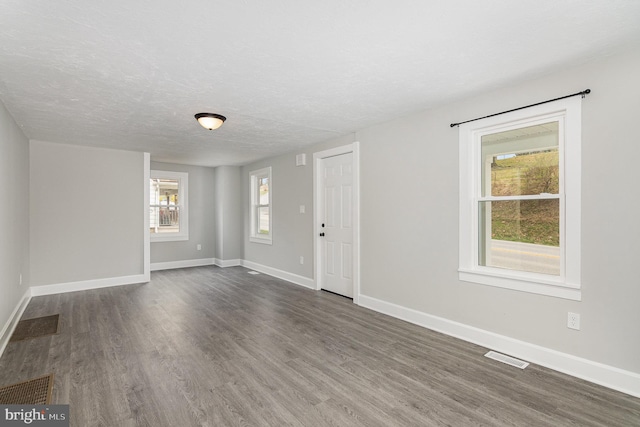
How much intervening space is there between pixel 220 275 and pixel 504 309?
5.12m

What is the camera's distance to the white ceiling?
72.5 inches

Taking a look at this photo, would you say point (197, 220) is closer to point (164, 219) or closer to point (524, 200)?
point (164, 219)

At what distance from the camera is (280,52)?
7.57ft

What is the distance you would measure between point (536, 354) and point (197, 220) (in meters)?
6.83

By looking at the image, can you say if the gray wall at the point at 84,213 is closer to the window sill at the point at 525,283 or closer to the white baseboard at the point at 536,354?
the white baseboard at the point at 536,354

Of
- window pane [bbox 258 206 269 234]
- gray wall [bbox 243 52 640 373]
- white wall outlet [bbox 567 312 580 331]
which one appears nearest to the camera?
gray wall [bbox 243 52 640 373]

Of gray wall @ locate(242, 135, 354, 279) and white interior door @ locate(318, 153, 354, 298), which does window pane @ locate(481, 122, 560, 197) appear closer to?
white interior door @ locate(318, 153, 354, 298)

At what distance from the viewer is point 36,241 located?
5023 millimetres

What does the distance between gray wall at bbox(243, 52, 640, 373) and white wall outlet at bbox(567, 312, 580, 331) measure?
3 centimetres

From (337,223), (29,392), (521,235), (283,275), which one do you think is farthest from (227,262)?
(521,235)

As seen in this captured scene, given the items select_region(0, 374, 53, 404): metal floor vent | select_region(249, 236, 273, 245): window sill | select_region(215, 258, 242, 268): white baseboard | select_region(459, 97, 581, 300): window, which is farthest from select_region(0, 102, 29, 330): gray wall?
select_region(459, 97, 581, 300): window

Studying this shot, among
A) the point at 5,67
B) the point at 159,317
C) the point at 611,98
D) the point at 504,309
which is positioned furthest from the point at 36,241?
the point at 611,98

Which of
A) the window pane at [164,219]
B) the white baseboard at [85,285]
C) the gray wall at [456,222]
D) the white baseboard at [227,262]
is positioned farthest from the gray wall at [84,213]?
the gray wall at [456,222]

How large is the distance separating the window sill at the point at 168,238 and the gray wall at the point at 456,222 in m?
4.05
